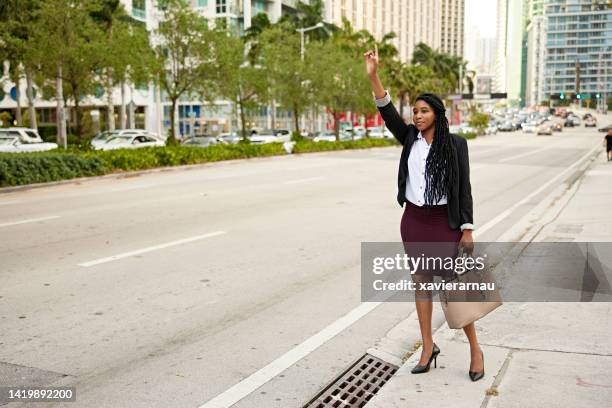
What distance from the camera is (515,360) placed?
4891 mm

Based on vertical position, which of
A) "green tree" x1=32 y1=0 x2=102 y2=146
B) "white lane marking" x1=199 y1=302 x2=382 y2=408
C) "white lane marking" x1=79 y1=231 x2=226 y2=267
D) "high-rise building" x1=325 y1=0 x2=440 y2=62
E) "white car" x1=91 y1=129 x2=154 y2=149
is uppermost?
"high-rise building" x1=325 y1=0 x2=440 y2=62

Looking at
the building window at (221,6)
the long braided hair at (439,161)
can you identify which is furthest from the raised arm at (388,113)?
the building window at (221,6)

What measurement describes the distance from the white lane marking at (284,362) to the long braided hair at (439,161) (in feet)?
5.31

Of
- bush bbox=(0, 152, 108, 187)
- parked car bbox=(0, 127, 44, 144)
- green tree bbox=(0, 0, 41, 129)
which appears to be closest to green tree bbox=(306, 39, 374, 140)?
green tree bbox=(0, 0, 41, 129)

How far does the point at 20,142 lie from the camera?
29312 mm

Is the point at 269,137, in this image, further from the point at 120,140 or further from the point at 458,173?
the point at 458,173

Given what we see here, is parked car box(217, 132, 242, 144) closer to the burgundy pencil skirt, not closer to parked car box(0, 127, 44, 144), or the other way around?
parked car box(0, 127, 44, 144)

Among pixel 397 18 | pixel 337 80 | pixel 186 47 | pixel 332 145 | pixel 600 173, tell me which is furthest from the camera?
pixel 397 18

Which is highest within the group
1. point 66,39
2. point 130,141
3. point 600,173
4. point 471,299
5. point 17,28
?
point 17,28

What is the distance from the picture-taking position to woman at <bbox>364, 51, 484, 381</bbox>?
452 cm

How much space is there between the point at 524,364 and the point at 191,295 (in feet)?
11.3

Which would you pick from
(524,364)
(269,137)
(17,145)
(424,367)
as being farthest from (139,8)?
(524,364)

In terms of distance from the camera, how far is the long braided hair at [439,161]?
451cm

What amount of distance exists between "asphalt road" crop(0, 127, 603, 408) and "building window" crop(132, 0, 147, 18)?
159 ft
